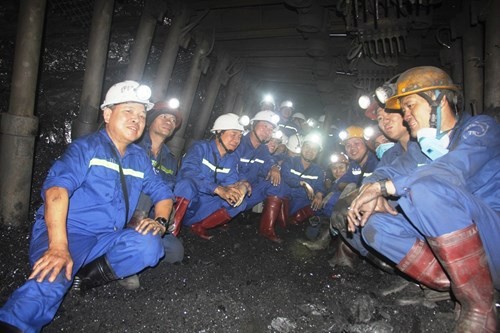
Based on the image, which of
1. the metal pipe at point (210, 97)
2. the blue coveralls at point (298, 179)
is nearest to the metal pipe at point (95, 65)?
the metal pipe at point (210, 97)

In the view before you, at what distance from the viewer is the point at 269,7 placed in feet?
17.2

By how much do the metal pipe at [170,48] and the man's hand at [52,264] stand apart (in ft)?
11.7

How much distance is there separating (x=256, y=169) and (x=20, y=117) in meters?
3.36

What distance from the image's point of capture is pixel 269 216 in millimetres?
4320

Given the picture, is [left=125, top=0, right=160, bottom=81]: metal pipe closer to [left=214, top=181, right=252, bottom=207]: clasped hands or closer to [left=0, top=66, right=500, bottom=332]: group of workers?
[left=0, top=66, right=500, bottom=332]: group of workers

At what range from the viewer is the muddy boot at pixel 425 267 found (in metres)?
1.93

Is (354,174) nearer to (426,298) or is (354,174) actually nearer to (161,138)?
(426,298)

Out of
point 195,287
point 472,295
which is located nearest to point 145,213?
point 195,287

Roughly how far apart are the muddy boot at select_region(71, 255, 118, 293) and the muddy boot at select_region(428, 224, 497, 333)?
7.66 feet

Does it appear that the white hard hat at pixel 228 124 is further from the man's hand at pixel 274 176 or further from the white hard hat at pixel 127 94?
the white hard hat at pixel 127 94

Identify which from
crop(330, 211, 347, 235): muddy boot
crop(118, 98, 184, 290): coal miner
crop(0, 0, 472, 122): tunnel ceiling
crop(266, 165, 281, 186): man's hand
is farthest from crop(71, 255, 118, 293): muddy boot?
crop(0, 0, 472, 122): tunnel ceiling

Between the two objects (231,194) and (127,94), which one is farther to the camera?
(231,194)

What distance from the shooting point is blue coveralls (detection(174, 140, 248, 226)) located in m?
3.56

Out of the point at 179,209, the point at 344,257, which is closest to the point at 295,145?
the point at 344,257
